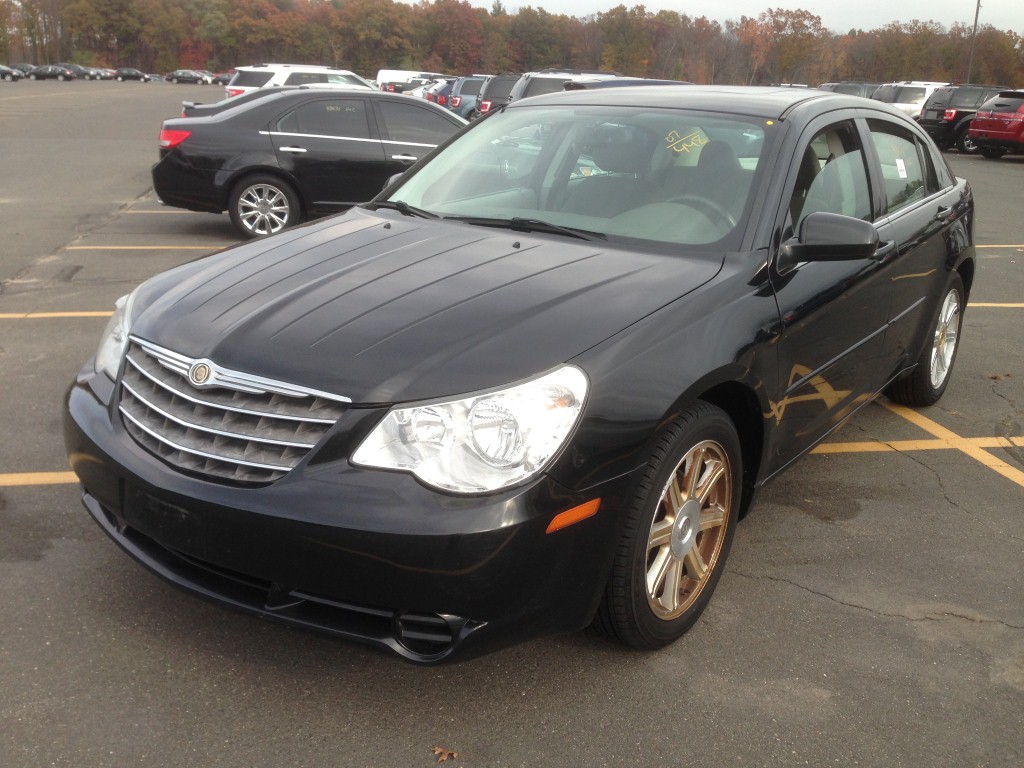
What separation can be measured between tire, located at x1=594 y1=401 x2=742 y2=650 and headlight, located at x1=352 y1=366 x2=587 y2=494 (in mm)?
376

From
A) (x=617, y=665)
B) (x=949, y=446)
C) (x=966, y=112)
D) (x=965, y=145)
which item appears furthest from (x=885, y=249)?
(x=966, y=112)

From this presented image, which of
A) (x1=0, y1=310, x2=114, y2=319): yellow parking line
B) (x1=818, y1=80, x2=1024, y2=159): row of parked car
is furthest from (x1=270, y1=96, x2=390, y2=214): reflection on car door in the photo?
(x1=818, y1=80, x2=1024, y2=159): row of parked car

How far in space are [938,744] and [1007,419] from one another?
328cm

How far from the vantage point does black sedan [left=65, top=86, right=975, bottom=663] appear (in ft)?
8.32

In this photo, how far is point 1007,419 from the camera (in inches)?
218

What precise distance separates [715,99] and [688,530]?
6.33 ft

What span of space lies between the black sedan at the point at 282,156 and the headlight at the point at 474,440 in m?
8.05

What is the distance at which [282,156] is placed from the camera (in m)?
10.1

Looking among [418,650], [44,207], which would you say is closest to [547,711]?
[418,650]

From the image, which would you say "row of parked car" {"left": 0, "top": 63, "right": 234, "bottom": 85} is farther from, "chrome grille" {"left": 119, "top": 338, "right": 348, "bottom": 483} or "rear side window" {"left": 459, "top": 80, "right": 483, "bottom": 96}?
"chrome grille" {"left": 119, "top": 338, "right": 348, "bottom": 483}

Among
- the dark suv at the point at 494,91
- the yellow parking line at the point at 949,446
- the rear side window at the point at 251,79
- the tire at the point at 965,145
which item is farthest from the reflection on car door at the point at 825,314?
the tire at the point at 965,145

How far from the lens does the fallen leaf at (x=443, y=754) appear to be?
2604mm

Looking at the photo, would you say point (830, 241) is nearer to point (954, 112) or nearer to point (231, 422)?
point (231, 422)

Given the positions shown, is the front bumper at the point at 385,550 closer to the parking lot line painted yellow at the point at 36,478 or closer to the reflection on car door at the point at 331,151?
the parking lot line painted yellow at the point at 36,478
